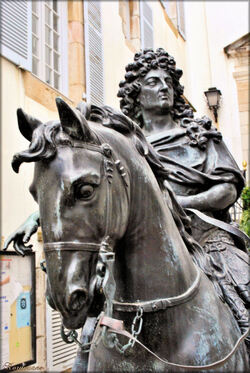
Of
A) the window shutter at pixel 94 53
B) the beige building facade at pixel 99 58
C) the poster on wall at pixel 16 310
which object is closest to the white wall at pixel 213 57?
the beige building facade at pixel 99 58

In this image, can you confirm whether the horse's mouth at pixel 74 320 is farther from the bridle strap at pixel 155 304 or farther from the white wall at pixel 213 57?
the white wall at pixel 213 57

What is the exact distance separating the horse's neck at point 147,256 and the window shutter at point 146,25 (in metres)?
9.45

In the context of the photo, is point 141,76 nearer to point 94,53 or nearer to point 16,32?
point 16,32

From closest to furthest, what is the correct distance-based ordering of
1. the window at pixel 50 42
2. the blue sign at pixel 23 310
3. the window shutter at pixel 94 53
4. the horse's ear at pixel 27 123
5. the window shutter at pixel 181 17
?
the horse's ear at pixel 27 123
the blue sign at pixel 23 310
the window at pixel 50 42
the window shutter at pixel 94 53
the window shutter at pixel 181 17

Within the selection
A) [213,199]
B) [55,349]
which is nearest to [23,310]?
[55,349]

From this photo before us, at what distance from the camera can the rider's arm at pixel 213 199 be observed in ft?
7.62

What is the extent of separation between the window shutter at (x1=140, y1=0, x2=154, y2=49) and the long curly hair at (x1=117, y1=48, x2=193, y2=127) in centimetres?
799

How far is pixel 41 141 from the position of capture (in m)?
1.35

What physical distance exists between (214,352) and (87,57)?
711 cm

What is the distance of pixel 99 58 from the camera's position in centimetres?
858

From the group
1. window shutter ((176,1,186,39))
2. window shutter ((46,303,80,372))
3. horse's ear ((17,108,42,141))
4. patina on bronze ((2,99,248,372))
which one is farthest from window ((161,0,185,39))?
horse's ear ((17,108,42,141))

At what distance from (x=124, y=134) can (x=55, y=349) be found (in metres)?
5.22

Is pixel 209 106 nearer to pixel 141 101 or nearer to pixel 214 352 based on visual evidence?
pixel 141 101

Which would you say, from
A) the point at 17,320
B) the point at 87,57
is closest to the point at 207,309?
the point at 17,320
